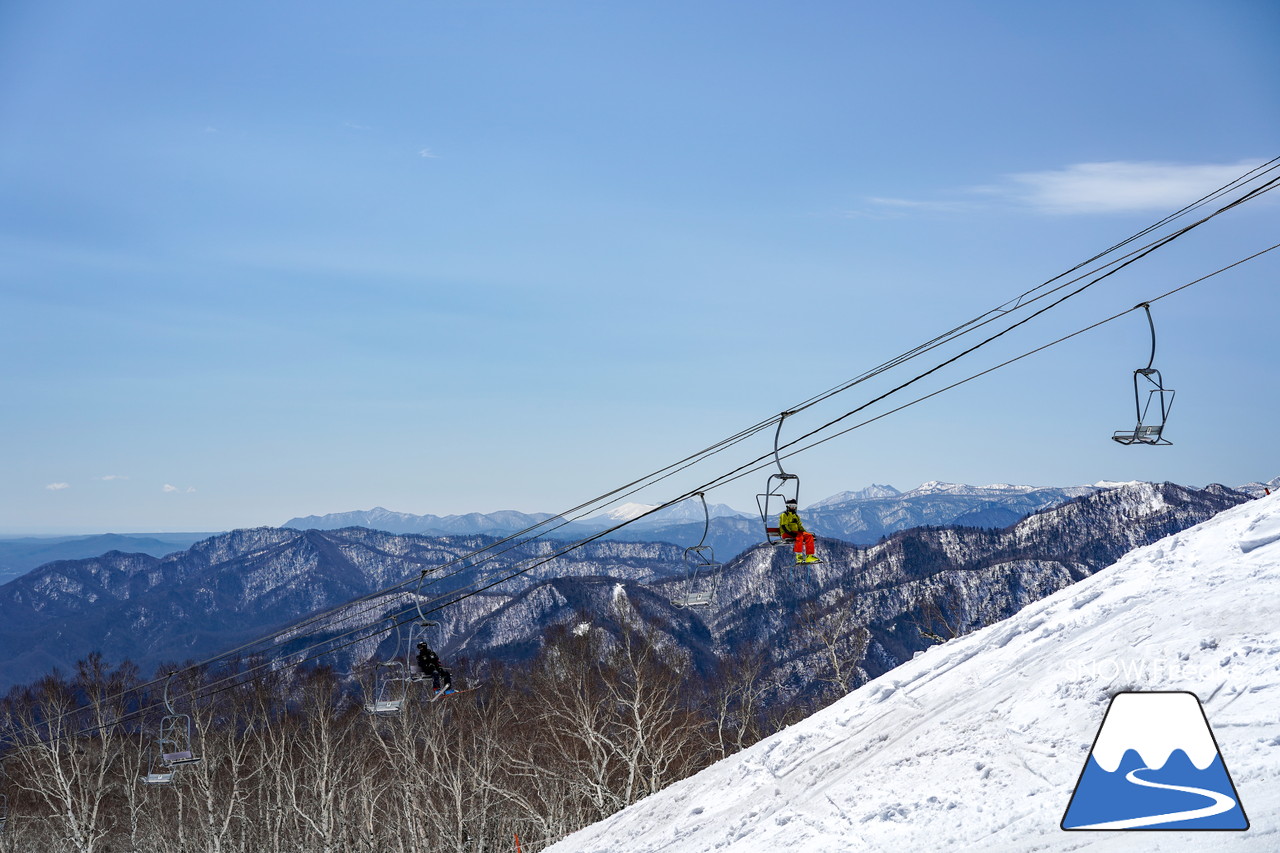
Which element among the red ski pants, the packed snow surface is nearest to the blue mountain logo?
the packed snow surface

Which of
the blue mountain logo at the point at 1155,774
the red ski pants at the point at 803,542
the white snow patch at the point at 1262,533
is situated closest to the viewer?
the blue mountain logo at the point at 1155,774

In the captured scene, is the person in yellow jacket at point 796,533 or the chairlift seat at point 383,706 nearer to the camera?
the person in yellow jacket at point 796,533

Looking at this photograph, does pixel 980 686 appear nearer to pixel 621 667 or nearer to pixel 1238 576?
pixel 1238 576

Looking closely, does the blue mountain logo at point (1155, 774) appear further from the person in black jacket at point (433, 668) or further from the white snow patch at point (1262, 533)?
the person in black jacket at point (433, 668)

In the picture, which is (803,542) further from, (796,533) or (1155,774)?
(1155,774)

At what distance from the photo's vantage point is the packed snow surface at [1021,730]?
12875 mm

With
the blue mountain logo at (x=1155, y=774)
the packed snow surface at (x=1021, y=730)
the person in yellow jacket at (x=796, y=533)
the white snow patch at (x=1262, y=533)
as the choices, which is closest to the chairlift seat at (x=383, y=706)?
the packed snow surface at (x=1021, y=730)

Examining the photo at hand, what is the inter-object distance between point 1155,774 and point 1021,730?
149 inches

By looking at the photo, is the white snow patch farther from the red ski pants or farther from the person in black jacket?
the person in black jacket

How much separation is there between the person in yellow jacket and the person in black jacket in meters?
7.65

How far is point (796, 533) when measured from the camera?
15.7 meters

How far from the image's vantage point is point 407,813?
5034cm

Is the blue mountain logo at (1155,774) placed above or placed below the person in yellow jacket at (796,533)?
below

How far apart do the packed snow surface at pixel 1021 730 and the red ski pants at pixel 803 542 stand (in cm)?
420
